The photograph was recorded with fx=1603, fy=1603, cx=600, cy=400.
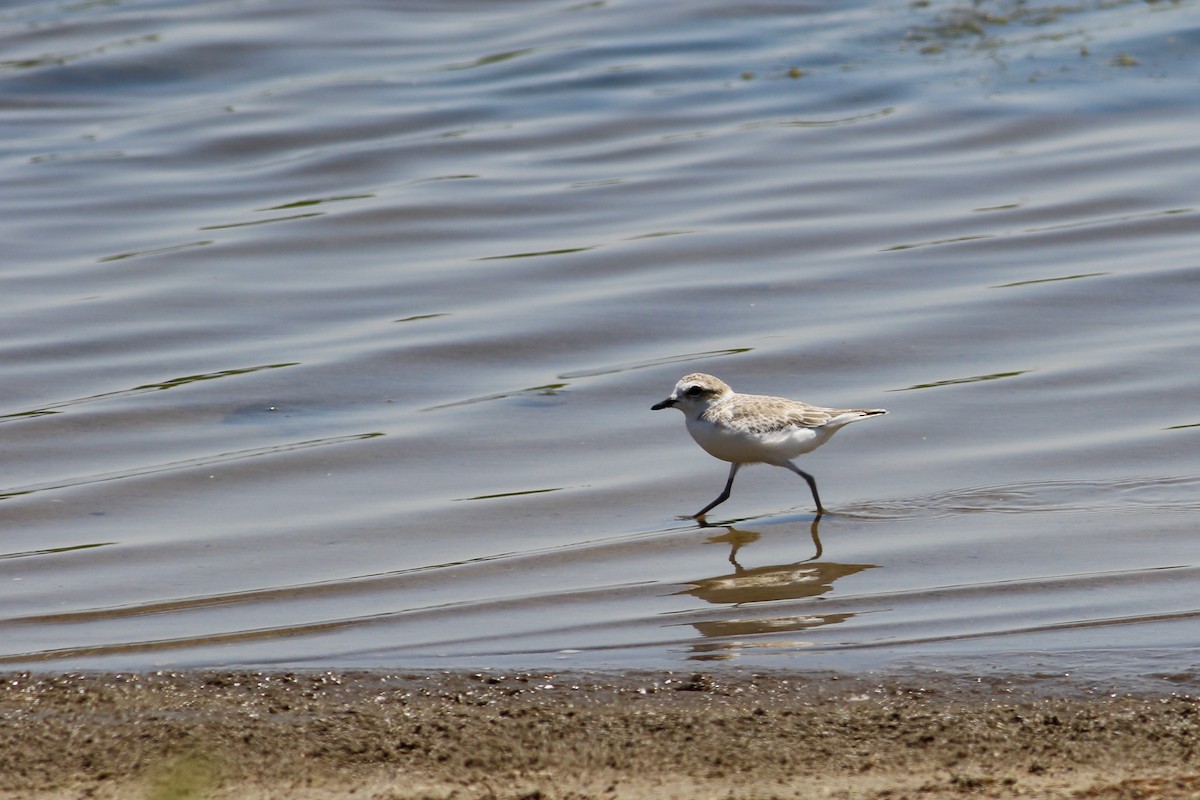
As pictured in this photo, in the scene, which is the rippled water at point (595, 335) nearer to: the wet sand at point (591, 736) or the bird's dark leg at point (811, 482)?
the bird's dark leg at point (811, 482)

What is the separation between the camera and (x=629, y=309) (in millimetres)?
12172

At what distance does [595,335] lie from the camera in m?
11.7

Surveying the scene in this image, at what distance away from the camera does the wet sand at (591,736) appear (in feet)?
15.8

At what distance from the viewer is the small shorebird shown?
28.2 ft

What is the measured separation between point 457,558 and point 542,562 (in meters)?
0.45

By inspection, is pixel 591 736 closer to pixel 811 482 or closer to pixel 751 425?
pixel 751 425

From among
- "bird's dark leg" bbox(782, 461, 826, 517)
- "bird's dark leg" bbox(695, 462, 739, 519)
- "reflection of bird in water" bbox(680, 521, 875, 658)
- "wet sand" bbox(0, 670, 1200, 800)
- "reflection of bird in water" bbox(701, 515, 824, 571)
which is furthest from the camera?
"bird's dark leg" bbox(695, 462, 739, 519)

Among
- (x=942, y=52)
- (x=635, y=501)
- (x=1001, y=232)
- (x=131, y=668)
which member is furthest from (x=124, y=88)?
(x=131, y=668)

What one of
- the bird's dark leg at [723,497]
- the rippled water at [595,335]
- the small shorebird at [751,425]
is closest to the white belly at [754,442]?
the small shorebird at [751,425]

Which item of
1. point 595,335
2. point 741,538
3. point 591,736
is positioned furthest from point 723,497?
point 591,736

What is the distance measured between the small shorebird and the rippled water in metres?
0.32

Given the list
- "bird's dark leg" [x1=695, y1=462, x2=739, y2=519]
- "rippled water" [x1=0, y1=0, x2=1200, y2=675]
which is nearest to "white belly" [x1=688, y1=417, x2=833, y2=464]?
"bird's dark leg" [x1=695, y1=462, x2=739, y2=519]

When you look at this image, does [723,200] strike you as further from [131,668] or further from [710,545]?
[131,668]

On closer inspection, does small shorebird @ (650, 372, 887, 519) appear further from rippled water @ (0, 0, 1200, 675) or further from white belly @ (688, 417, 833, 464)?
rippled water @ (0, 0, 1200, 675)
